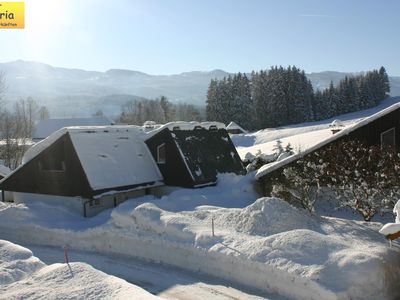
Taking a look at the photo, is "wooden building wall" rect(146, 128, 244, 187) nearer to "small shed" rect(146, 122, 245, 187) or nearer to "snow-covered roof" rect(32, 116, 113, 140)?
"small shed" rect(146, 122, 245, 187)

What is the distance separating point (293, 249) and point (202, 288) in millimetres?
3058

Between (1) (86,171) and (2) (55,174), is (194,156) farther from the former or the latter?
(2) (55,174)

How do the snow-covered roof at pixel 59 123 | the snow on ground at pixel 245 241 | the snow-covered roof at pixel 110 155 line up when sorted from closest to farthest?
the snow on ground at pixel 245 241 → the snow-covered roof at pixel 110 155 → the snow-covered roof at pixel 59 123

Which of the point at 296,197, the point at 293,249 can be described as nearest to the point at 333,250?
the point at 293,249

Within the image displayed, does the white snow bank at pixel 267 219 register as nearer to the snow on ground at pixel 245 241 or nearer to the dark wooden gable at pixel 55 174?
the snow on ground at pixel 245 241

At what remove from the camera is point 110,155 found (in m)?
26.9

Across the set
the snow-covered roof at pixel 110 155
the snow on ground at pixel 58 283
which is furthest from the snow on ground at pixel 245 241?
the snow on ground at pixel 58 283

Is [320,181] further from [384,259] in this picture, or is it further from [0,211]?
[0,211]

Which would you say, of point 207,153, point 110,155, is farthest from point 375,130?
point 110,155

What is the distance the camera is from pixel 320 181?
848 inches

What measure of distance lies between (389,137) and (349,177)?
4587mm

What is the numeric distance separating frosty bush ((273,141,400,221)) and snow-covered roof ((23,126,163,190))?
338 inches

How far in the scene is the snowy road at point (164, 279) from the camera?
13500mm

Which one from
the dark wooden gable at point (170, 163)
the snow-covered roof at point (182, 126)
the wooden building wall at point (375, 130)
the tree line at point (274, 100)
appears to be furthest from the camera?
the tree line at point (274, 100)
